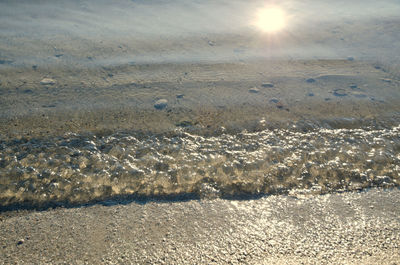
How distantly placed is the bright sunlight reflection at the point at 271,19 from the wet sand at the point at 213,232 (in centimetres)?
348

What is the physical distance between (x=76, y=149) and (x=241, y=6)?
14.6ft

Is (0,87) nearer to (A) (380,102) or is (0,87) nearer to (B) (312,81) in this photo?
(B) (312,81)

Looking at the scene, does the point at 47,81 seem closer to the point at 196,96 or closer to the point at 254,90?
the point at 196,96

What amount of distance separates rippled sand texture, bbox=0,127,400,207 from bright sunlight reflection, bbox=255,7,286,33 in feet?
8.70

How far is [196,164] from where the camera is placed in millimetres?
2484

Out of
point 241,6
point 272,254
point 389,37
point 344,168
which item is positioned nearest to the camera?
point 272,254

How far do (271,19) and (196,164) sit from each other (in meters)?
3.74

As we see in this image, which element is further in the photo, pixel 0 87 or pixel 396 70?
pixel 396 70

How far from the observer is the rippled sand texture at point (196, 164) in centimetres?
226

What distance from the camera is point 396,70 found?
3.86m

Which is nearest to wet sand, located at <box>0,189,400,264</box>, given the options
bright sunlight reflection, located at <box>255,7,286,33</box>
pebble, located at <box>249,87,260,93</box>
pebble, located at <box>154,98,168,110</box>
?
pebble, located at <box>154,98,168,110</box>

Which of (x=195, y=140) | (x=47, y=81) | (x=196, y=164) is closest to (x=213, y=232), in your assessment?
(x=196, y=164)

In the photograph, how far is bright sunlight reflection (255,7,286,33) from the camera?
193 inches

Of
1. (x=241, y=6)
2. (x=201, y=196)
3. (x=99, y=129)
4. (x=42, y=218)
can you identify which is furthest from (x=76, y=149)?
(x=241, y=6)
